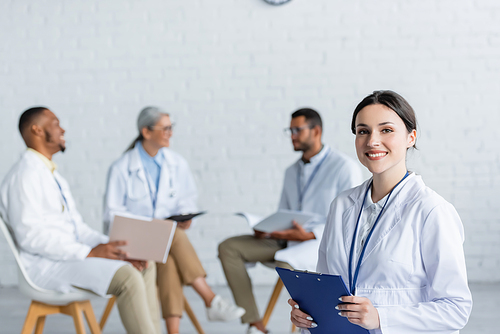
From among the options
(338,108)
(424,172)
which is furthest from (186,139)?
(424,172)

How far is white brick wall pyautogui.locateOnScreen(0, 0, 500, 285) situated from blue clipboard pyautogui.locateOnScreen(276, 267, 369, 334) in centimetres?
274

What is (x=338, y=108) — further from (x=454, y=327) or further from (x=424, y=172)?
(x=454, y=327)

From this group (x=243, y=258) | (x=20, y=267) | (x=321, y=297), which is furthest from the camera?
(x=243, y=258)

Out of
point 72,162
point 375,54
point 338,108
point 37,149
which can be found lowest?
point 72,162

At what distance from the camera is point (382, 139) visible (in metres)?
1.25

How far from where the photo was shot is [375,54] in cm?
388

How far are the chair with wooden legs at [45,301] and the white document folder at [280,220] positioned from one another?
94 cm

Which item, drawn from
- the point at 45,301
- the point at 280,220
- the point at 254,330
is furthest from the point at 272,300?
the point at 45,301

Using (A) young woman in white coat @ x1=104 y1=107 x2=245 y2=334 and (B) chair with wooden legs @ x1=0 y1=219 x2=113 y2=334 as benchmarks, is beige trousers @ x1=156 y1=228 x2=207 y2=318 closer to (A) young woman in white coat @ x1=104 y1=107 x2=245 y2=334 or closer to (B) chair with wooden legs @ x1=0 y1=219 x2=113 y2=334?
(A) young woman in white coat @ x1=104 y1=107 x2=245 y2=334

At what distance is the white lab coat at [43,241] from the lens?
214cm

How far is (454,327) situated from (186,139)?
3057 mm

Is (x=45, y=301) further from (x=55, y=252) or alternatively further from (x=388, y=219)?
(x=388, y=219)

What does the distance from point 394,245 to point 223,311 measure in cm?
155

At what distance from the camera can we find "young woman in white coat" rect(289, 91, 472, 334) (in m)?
1.13
